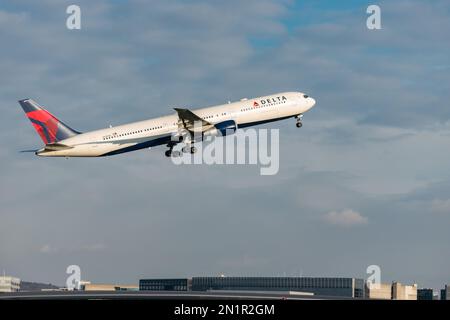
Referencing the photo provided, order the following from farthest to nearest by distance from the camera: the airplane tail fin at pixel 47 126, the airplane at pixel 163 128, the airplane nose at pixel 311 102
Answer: the airplane nose at pixel 311 102, the airplane tail fin at pixel 47 126, the airplane at pixel 163 128

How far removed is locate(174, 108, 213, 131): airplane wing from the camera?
144 m

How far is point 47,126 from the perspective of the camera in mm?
144875

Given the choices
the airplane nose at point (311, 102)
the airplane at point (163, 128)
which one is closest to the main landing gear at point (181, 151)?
the airplane at point (163, 128)

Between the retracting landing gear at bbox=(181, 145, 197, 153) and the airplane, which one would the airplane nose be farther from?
the retracting landing gear at bbox=(181, 145, 197, 153)

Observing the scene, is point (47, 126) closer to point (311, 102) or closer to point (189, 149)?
point (189, 149)

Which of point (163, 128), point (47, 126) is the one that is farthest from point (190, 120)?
point (47, 126)

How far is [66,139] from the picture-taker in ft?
461

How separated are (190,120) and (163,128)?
4696mm

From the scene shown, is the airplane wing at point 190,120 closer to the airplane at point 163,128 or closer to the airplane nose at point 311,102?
the airplane at point 163,128

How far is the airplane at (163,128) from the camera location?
5482 inches
